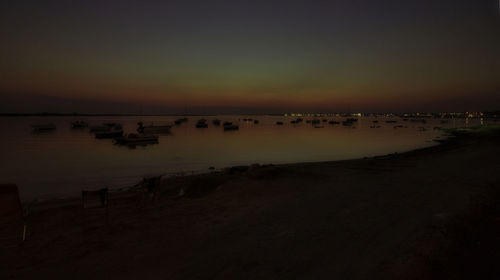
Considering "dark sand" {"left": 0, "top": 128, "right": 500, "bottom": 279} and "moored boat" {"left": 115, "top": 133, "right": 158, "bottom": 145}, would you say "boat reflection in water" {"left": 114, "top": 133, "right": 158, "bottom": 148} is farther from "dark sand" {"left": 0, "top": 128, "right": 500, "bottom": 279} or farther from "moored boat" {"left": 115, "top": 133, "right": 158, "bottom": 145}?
"dark sand" {"left": 0, "top": 128, "right": 500, "bottom": 279}

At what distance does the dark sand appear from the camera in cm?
457

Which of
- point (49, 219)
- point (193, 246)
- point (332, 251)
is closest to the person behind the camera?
point (332, 251)

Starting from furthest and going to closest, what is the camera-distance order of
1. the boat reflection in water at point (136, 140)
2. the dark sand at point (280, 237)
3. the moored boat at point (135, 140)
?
the moored boat at point (135, 140) < the boat reflection in water at point (136, 140) < the dark sand at point (280, 237)

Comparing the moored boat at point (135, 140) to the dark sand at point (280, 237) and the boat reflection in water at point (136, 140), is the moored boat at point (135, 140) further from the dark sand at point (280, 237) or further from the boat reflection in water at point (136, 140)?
the dark sand at point (280, 237)

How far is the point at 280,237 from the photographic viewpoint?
19.5 ft

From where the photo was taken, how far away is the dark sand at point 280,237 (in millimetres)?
4570

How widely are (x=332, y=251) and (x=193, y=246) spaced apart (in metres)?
2.72

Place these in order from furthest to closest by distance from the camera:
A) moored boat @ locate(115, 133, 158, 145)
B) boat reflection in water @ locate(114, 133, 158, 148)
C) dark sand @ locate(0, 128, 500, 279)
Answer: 1. moored boat @ locate(115, 133, 158, 145)
2. boat reflection in water @ locate(114, 133, 158, 148)
3. dark sand @ locate(0, 128, 500, 279)

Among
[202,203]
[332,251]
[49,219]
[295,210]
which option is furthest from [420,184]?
[49,219]

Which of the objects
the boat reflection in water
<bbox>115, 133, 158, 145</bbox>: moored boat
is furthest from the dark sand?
<bbox>115, 133, 158, 145</bbox>: moored boat

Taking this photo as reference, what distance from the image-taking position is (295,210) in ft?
25.7

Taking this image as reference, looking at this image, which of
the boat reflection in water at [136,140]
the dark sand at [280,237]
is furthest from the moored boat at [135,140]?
the dark sand at [280,237]

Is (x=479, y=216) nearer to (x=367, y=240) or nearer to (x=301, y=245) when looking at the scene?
(x=367, y=240)

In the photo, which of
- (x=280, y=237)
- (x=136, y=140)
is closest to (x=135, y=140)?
(x=136, y=140)
